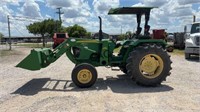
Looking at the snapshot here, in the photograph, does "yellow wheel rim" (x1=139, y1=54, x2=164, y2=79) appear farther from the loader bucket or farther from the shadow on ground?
the loader bucket

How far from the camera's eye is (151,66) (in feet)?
31.7

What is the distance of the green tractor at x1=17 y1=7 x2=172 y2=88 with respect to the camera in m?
9.38

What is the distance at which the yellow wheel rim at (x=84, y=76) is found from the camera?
9.29m

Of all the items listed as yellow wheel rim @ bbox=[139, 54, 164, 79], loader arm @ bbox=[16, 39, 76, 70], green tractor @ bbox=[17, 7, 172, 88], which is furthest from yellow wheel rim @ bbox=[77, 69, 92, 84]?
yellow wheel rim @ bbox=[139, 54, 164, 79]

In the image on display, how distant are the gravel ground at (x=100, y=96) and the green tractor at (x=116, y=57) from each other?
1.33 ft

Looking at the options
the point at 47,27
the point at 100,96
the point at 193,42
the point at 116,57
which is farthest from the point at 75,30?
the point at 100,96

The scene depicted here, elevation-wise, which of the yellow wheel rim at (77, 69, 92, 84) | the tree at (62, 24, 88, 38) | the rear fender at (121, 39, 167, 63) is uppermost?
the tree at (62, 24, 88, 38)

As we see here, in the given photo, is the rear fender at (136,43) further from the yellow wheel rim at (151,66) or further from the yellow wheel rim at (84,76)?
the yellow wheel rim at (84,76)

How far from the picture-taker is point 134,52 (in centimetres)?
944

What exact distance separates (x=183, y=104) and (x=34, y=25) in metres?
52.3

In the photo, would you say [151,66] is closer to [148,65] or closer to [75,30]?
[148,65]

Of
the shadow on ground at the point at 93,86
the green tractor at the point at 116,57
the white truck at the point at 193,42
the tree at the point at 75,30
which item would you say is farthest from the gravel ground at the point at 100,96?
the tree at the point at 75,30

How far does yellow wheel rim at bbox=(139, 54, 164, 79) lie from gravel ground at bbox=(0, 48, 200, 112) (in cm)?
50

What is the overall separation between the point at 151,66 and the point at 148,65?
0.34 feet
